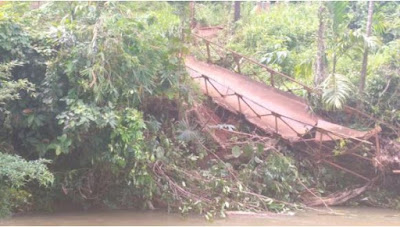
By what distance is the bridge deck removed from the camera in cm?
846

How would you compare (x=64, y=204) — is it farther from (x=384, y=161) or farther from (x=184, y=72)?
(x=384, y=161)

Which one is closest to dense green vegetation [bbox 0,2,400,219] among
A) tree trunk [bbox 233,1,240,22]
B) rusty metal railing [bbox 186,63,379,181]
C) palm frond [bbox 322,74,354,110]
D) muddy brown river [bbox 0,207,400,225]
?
palm frond [bbox 322,74,354,110]

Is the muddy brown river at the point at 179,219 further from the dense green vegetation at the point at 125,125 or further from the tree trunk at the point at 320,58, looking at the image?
the tree trunk at the point at 320,58

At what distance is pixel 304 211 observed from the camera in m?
7.73

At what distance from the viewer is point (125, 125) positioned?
6539 mm

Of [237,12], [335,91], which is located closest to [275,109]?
[335,91]

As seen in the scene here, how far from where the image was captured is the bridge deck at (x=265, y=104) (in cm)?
846

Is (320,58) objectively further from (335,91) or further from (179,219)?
(179,219)

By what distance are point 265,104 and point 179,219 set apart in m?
3.02

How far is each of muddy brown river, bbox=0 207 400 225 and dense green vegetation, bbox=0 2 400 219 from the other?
0.62 feet

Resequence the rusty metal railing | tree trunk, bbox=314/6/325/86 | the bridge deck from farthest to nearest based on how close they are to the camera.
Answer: tree trunk, bbox=314/6/325/86 → the bridge deck → the rusty metal railing

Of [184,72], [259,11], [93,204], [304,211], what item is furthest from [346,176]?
[259,11]

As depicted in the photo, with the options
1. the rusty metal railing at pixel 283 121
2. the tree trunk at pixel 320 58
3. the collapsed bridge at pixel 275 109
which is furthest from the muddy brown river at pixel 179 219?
the tree trunk at pixel 320 58

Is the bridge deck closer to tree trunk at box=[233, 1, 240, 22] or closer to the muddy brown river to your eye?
the muddy brown river
